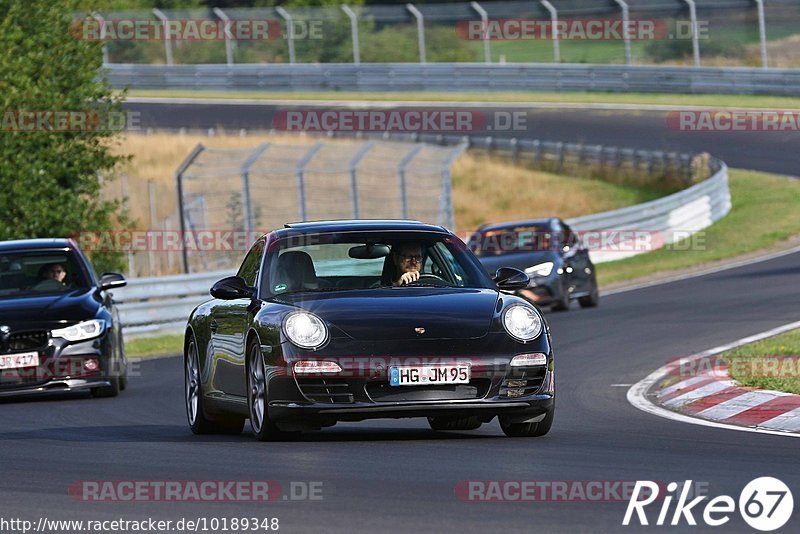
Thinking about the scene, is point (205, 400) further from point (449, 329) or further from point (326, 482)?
point (326, 482)

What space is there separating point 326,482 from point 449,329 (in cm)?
191

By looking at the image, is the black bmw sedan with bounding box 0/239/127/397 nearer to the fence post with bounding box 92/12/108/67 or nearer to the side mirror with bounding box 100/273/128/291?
the side mirror with bounding box 100/273/128/291

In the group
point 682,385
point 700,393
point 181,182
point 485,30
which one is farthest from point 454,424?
point 485,30

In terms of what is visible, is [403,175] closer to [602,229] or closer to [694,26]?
[602,229]

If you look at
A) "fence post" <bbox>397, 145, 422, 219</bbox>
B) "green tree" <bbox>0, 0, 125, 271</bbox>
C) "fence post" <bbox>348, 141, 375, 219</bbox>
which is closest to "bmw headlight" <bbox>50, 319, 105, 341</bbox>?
"green tree" <bbox>0, 0, 125, 271</bbox>

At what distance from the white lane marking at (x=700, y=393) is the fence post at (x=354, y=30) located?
1535 inches

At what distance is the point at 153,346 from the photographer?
75.3ft

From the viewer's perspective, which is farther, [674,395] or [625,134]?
[625,134]

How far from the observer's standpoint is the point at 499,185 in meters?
43.8

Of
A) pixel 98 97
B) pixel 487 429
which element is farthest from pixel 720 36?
pixel 487 429

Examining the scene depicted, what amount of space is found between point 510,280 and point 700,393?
2766mm

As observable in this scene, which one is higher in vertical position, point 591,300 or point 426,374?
point 426,374

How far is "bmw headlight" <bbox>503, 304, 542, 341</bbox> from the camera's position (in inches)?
398

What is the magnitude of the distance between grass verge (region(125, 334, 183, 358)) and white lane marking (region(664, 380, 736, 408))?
10.1 metres
